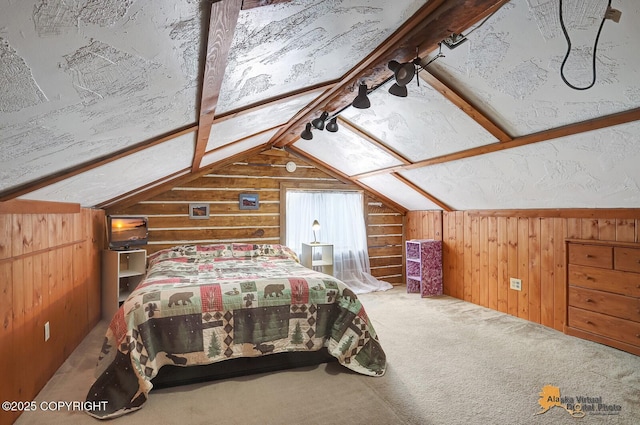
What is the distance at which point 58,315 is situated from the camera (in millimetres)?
2680

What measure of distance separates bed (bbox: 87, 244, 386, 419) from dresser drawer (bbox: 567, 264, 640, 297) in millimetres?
2186

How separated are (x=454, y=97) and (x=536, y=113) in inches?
22.7

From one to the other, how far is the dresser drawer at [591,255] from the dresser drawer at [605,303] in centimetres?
25

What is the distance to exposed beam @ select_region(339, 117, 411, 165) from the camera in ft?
12.6

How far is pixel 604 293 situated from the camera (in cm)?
311

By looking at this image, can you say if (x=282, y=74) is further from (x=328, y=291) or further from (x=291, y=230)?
(x=291, y=230)

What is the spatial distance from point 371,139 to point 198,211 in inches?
100

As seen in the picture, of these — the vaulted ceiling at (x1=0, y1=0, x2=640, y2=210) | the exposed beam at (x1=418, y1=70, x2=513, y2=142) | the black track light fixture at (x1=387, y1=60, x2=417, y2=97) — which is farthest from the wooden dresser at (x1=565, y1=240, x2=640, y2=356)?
the black track light fixture at (x1=387, y1=60, x2=417, y2=97)

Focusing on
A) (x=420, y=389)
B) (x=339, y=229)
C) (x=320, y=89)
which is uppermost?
(x=320, y=89)

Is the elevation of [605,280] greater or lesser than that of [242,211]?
lesser

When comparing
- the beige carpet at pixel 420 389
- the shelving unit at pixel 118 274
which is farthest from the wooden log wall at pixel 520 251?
the shelving unit at pixel 118 274

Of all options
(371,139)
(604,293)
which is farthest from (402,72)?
(604,293)

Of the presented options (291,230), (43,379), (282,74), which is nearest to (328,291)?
(282,74)

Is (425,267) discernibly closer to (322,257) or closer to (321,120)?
(322,257)
